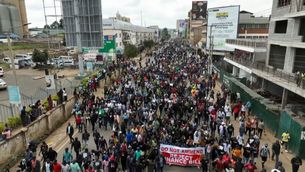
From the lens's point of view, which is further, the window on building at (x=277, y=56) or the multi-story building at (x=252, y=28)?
the multi-story building at (x=252, y=28)

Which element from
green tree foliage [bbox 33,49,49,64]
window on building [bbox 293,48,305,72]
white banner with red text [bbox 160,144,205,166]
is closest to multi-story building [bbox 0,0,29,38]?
green tree foliage [bbox 33,49,49,64]

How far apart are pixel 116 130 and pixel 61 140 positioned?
13.8 feet

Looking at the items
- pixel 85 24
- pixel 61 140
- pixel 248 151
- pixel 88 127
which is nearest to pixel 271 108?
pixel 248 151

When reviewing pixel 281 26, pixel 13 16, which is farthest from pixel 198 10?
pixel 281 26

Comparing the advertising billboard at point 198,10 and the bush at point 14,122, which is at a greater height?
the advertising billboard at point 198,10

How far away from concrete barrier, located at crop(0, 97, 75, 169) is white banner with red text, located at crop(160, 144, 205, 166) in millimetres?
7955

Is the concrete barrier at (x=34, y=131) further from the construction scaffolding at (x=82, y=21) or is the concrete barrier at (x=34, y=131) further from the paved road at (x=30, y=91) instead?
the construction scaffolding at (x=82, y=21)

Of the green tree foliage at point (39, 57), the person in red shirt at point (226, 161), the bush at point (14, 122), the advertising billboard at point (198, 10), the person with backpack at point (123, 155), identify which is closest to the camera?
the person in red shirt at point (226, 161)

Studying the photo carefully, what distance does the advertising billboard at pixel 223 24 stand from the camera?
172 ft

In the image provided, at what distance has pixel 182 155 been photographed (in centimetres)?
1369

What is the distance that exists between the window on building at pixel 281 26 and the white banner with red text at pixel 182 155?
18.6 m

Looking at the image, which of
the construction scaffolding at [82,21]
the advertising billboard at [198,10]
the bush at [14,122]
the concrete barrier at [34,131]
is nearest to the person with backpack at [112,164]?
the concrete barrier at [34,131]

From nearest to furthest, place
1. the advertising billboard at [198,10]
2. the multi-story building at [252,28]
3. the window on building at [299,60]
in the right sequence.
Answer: the window on building at [299,60] → the multi-story building at [252,28] → the advertising billboard at [198,10]

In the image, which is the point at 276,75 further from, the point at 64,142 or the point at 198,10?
the point at 198,10
